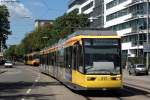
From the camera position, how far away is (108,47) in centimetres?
2444

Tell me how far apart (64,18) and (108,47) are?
92137 mm

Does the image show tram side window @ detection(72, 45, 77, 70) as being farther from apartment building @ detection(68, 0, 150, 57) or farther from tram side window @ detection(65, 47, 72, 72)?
apartment building @ detection(68, 0, 150, 57)

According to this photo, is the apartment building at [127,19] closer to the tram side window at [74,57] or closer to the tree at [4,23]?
the tree at [4,23]

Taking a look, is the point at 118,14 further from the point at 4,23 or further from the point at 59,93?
the point at 59,93

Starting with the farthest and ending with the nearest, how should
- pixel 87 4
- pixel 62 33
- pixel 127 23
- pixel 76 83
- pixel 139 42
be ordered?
pixel 87 4 → pixel 62 33 → pixel 127 23 → pixel 139 42 → pixel 76 83

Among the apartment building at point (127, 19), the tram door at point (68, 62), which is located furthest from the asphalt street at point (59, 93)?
the apartment building at point (127, 19)

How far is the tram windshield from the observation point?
78.5ft

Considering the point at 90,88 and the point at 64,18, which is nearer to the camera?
the point at 90,88

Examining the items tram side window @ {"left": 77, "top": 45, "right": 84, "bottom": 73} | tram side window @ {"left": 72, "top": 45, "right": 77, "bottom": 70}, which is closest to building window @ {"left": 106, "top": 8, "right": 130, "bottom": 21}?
tram side window @ {"left": 72, "top": 45, "right": 77, "bottom": 70}

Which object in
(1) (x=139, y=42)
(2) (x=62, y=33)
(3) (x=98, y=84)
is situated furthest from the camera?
(2) (x=62, y=33)

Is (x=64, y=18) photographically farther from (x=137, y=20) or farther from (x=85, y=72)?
(x=85, y=72)

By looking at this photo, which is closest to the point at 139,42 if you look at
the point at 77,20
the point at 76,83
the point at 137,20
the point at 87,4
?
the point at 137,20

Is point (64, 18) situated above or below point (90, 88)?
above

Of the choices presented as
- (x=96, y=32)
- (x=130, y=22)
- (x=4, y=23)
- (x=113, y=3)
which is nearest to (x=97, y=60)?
(x=96, y=32)
